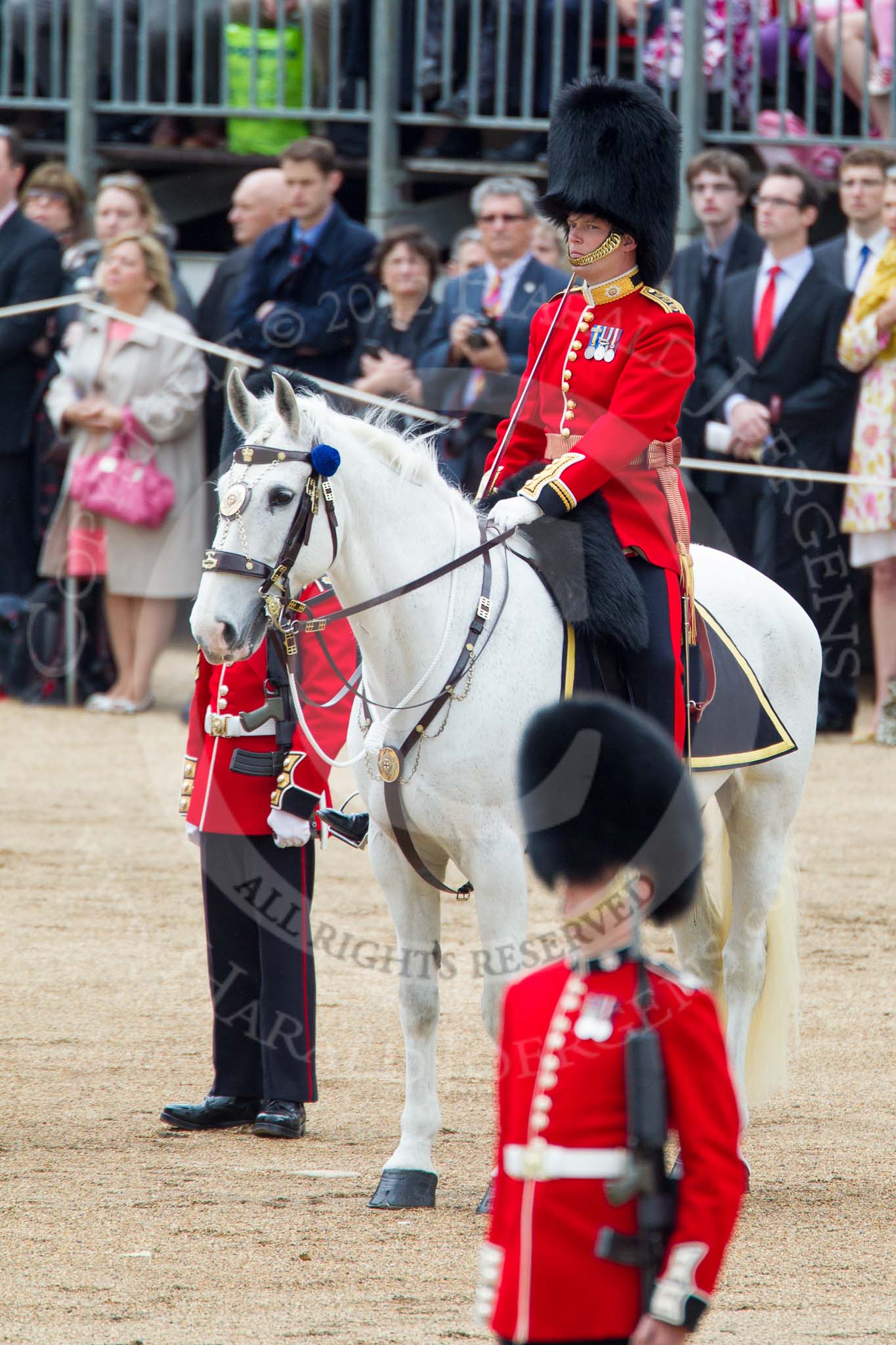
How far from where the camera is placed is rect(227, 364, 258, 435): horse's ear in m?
4.21

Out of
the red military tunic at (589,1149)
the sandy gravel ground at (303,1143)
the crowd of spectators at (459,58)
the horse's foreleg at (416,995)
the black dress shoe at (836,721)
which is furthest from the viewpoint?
the crowd of spectators at (459,58)

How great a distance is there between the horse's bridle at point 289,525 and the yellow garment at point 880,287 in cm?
533

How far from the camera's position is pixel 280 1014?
488 centimetres

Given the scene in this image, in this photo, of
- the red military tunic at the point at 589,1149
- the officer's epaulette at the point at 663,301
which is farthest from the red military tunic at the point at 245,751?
the red military tunic at the point at 589,1149

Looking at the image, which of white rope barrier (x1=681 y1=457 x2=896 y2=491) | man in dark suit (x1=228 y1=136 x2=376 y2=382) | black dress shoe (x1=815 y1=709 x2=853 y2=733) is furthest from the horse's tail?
man in dark suit (x1=228 y1=136 x2=376 y2=382)

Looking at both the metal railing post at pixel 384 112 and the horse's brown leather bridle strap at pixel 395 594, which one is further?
the metal railing post at pixel 384 112

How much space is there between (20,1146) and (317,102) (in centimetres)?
805

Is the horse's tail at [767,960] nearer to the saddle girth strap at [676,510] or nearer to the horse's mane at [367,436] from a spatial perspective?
the saddle girth strap at [676,510]

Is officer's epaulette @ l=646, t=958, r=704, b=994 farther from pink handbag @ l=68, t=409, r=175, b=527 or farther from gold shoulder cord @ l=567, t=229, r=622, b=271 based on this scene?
pink handbag @ l=68, t=409, r=175, b=527

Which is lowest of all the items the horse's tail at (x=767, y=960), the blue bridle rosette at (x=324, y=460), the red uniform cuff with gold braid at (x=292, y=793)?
the horse's tail at (x=767, y=960)

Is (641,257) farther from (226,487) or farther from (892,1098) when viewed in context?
(892,1098)

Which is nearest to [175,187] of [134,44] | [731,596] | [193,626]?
[134,44]

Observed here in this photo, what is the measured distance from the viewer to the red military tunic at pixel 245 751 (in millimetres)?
4754

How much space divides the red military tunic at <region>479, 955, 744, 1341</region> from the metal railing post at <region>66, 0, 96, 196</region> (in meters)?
9.72
